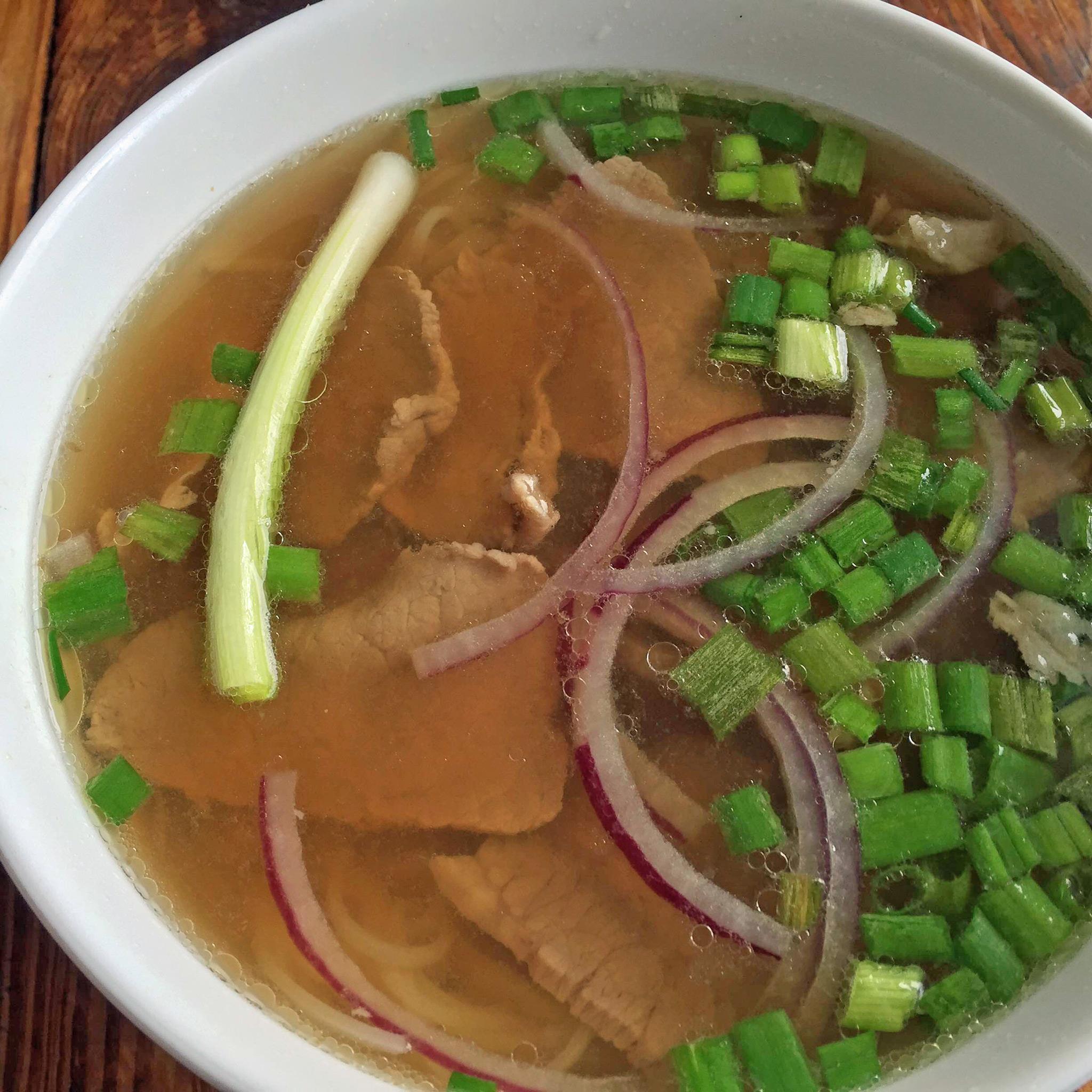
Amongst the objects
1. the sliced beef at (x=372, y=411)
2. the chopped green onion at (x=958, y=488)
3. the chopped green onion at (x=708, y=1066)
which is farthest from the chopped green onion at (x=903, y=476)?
the chopped green onion at (x=708, y=1066)

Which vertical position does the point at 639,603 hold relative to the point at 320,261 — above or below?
below

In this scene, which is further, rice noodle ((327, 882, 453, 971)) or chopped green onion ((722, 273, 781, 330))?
chopped green onion ((722, 273, 781, 330))

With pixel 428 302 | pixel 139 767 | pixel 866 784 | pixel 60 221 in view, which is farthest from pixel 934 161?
pixel 139 767

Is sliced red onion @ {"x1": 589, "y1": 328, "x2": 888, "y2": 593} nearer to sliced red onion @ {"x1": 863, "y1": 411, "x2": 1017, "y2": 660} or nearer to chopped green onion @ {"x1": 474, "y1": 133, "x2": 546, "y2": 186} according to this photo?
sliced red onion @ {"x1": 863, "y1": 411, "x2": 1017, "y2": 660}

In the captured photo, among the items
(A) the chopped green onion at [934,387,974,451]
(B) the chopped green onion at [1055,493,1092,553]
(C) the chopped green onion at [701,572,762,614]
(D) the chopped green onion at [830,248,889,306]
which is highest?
(D) the chopped green onion at [830,248,889,306]

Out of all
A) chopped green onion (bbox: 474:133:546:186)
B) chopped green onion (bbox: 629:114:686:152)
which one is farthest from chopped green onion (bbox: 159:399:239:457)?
chopped green onion (bbox: 629:114:686:152)

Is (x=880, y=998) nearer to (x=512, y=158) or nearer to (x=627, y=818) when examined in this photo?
(x=627, y=818)

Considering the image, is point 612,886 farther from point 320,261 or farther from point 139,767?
point 320,261

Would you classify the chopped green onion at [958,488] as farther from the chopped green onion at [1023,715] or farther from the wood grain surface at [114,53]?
the wood grain surface at [114,53]
